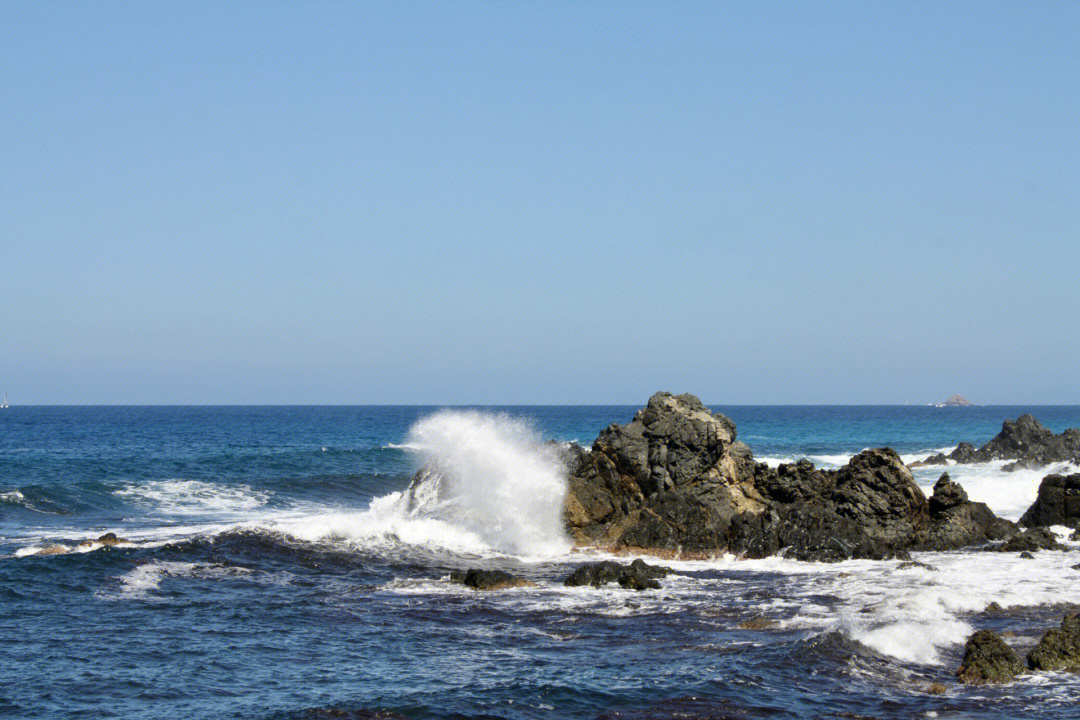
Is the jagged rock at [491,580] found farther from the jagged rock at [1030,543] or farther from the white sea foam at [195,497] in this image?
the white sea foam at [195,497]

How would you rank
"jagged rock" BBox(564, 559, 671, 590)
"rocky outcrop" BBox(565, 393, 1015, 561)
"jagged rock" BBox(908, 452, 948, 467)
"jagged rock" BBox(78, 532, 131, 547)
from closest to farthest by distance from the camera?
1. "jagged rock" BBox(564, 559, 671, 590)
2. "rocky outcrop" BBox(565, 393, 1015, 561)
3. "jagged rock" BBox(78, 532, 131, 547)
4. "jagged rock" BBox(908, 452, 948, 467)

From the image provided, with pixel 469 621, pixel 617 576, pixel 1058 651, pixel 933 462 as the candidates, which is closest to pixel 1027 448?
pixel 933 462

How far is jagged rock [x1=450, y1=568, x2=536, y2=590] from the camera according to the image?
22.5 metres

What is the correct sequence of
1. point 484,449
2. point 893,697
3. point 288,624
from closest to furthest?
point 893,697 < point 288,624 < point 484,449

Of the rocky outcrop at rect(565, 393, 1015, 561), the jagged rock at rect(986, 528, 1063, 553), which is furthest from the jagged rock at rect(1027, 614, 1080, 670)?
the jagged rock at rect(986, 528, 1063, 553)

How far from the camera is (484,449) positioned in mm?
33281

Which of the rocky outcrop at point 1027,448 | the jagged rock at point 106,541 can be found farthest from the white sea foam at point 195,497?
the rocky outcrop at point 1027,448

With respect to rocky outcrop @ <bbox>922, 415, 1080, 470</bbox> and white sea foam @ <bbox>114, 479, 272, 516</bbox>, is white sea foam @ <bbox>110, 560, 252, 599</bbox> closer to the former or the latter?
white sea foam @ <bbox>114, 479, 272, 516</bbox>

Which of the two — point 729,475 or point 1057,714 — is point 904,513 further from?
point 1057,714

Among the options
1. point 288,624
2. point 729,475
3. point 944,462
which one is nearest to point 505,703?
point 288,624

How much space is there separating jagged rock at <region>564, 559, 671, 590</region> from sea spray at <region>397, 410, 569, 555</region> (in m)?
5.84

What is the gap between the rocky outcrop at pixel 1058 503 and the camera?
30.7 metres

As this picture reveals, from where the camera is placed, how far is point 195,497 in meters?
45.0

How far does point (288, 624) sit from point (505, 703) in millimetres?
6680
